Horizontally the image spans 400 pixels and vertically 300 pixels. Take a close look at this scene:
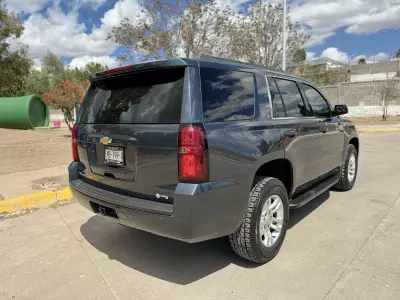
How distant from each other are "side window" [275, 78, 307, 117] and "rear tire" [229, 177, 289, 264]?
979mm

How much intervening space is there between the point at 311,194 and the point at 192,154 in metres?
2.11

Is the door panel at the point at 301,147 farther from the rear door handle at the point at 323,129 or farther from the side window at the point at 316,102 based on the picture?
the side window at the point at 316,102

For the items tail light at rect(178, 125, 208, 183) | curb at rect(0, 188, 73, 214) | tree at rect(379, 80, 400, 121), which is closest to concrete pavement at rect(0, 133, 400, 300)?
curb at rect(0, 188, 73, 214)

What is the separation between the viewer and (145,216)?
271 centimetres

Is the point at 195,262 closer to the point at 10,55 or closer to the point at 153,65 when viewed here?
the point at 153,65

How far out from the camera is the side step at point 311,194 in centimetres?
366

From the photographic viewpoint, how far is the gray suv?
2561mm

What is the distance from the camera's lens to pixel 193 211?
8.16 feet

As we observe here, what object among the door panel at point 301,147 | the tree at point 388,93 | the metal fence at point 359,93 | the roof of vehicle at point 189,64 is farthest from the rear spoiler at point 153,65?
the metal fence at point 359,93

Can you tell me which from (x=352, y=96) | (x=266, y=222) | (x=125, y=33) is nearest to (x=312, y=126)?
(x=266, y=222)

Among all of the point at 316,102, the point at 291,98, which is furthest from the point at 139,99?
the point at 316,102

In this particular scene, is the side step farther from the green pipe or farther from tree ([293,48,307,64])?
the green pipe

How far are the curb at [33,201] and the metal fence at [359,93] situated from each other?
21874mm

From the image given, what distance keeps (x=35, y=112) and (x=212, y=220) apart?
2588 cm
